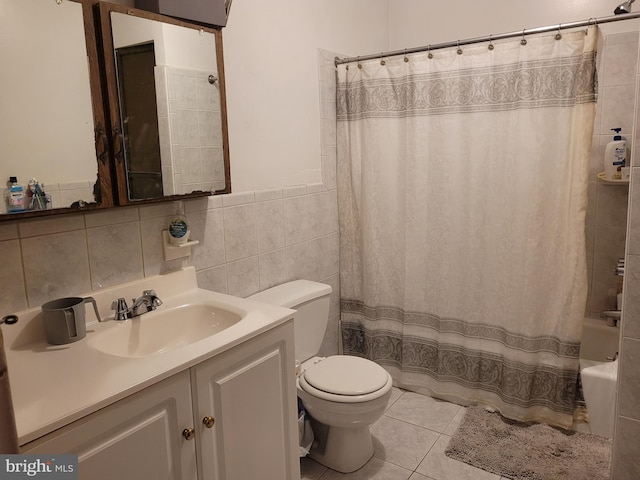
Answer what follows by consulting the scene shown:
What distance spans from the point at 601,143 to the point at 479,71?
0.86 m

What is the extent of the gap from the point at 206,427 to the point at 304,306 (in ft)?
2.97

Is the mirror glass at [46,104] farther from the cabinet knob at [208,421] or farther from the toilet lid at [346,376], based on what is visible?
the toilet lid at [346,376]

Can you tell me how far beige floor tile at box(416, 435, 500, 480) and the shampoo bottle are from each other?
5.11ft

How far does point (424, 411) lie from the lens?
2.51 meters

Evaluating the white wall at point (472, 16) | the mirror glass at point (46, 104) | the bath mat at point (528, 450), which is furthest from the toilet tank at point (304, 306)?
the white wall at point (472, 16)

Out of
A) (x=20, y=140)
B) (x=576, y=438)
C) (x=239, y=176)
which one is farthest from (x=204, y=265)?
(x=576, y=438)

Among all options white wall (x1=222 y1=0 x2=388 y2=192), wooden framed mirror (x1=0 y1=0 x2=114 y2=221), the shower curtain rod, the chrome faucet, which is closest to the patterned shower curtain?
the shower curtain rod

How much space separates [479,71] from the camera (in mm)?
2279

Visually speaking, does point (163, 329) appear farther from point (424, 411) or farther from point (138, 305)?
point (424, 411)

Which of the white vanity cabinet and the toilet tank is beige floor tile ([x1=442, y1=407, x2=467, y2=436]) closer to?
the toilet tank

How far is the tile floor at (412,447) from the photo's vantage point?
204 cm

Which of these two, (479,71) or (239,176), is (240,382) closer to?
(239,176)

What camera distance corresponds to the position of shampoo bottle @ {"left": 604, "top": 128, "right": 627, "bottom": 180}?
235 cm

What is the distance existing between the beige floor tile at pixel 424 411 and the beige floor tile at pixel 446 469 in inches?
8.4
